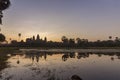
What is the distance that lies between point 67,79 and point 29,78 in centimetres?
433

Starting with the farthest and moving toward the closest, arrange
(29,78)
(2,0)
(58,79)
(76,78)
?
(29,78), (58,79), (76,78), (2,0)

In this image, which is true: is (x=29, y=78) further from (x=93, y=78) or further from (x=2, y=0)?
(x=2, y=0)

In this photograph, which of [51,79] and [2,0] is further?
[51,79]

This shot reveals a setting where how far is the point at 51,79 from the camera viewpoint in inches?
1017

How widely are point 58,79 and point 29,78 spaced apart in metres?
3.77

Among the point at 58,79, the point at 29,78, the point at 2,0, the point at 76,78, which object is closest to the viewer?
the point at 2,0

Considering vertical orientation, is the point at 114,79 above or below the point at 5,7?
below

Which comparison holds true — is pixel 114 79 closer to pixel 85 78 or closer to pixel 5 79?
pixel 85 78

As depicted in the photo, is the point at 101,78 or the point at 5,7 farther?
the point at 101,78

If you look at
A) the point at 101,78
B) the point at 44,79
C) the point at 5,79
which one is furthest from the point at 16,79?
the point at 101,78

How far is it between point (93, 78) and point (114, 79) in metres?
2.33

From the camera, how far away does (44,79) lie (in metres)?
26.7

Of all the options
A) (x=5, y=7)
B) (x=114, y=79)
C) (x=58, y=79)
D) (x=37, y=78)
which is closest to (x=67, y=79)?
(x=58, y=79)

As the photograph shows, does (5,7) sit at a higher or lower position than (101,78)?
higher
